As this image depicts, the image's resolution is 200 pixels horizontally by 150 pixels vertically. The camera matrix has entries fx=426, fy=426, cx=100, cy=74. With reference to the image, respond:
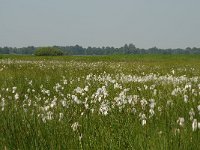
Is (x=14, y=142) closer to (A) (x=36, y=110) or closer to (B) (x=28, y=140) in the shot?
(B) (x=28, y=140)

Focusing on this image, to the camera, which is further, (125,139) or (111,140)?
(125,139)

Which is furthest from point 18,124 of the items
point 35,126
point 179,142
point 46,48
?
point 46,48

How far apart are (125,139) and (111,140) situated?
32 centimetres

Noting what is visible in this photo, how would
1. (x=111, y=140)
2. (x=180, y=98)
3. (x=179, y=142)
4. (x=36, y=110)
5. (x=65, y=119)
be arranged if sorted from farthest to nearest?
1. (x=180, y=98)
2. (x=36, y=110)
3. (x=65, y=119)
4. (x=111, y=140)
5. (x=179, y=142)

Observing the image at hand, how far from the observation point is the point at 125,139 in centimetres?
437

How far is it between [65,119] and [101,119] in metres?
0.62

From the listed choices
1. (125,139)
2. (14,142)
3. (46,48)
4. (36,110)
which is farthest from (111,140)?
(46,48)

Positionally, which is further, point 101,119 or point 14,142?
point 101,119

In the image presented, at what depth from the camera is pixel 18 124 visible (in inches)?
185

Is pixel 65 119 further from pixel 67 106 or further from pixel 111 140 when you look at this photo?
pixel 67 106

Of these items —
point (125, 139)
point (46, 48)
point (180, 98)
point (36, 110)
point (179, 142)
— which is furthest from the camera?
point (46, 48)

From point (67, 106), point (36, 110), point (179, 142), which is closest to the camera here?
point (179, 142)

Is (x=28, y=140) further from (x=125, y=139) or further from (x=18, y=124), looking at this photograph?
(x=125, y=139)

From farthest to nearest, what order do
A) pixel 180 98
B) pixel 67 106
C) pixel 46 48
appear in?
pixel 46 48 < pixel 180 98 < pixel 67 106
